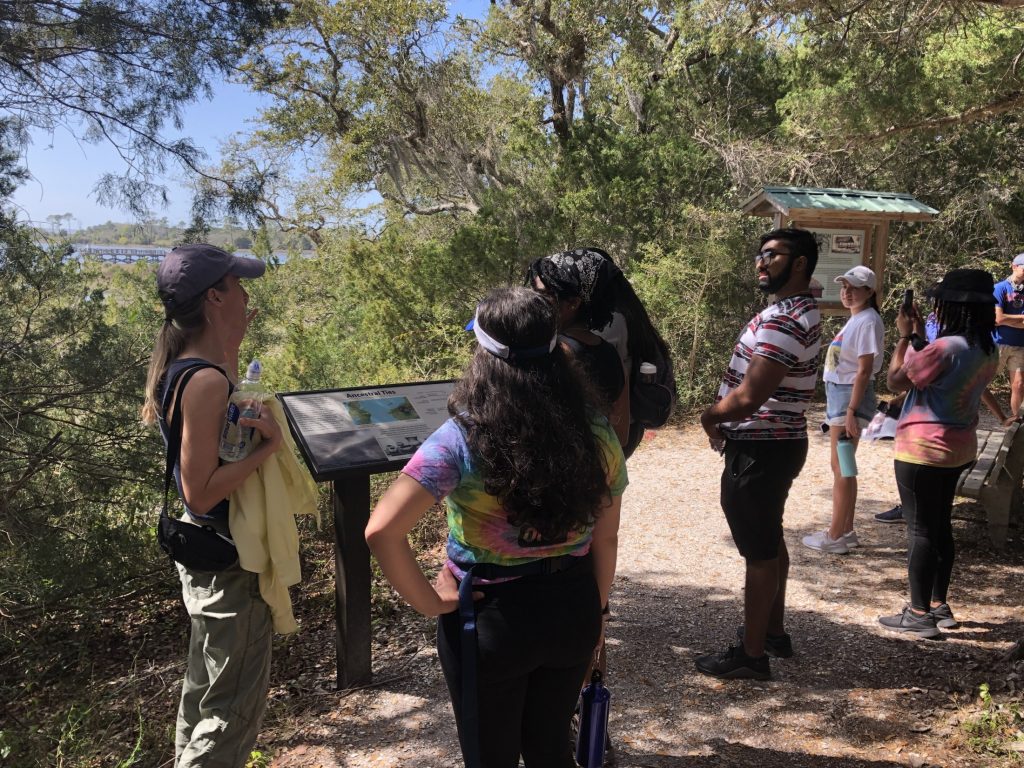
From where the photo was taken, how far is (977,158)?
35.6ft

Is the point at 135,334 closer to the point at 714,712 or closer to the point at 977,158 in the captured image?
the point at 714,712

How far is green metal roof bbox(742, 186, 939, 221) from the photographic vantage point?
6555mm

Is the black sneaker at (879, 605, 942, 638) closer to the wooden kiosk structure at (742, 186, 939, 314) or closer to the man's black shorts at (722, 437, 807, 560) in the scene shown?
the man's black shorts at (722, 437, 807, 560)

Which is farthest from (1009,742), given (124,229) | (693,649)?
(124,229)

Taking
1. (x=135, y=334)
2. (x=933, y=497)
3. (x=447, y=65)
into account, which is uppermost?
(x=447, y=65)

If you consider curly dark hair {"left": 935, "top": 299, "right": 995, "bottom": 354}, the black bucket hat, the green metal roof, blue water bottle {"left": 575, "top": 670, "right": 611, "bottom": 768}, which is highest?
the green metal roof

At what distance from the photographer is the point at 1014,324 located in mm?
7008

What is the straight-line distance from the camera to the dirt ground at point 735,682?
117 inches

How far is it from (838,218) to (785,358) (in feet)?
14.3

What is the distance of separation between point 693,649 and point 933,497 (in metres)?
1.36

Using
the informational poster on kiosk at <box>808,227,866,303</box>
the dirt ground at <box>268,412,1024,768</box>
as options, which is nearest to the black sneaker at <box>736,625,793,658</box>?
the dirt ground at <box>268,412,1024,768</box>

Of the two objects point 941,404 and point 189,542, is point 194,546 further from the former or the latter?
point 941,404

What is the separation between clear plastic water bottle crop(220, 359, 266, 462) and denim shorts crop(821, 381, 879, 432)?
3881mm

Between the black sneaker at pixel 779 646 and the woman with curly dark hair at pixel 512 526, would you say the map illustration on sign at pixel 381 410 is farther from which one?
the black sneaker at pixel 779 646
